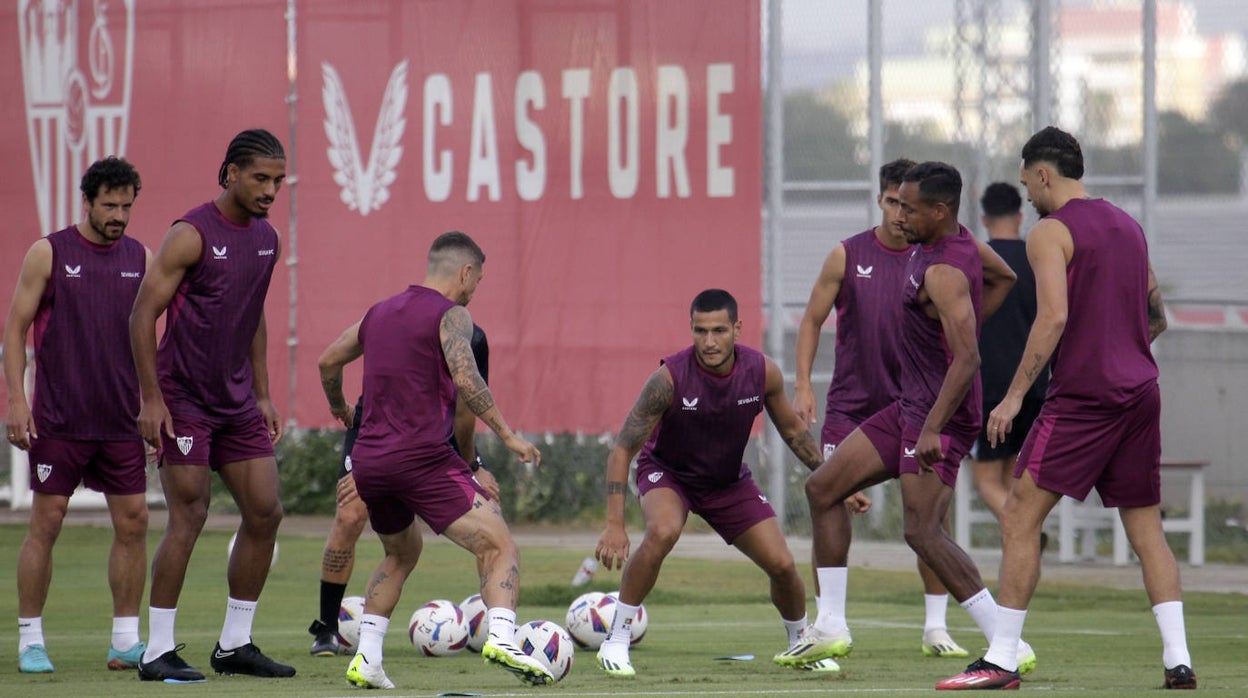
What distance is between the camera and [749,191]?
16.4 metres

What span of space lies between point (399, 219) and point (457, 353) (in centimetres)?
948

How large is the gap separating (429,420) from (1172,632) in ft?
10.6

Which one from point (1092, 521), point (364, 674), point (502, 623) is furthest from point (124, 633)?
point (1092, 521)

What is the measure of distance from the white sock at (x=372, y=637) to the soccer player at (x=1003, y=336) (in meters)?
5.13

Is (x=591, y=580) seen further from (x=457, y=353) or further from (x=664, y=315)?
(x=457, y=353)

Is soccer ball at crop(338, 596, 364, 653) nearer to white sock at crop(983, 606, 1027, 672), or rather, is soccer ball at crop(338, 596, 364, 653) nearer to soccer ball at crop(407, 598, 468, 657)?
soccer ball at crop(407, 598, 468, 657)

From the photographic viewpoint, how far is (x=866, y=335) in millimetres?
10281

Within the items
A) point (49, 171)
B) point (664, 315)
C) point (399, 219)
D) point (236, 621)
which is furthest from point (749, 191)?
point (236, 621)

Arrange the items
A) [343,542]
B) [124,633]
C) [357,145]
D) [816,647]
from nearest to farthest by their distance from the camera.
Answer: [816,647]
[124,633]
[343,542]
[357,145]

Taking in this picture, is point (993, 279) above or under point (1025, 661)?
above

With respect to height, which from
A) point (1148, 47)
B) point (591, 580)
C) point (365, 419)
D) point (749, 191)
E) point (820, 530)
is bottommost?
point (591, 580)

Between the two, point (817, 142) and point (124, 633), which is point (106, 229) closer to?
point (124, 633)

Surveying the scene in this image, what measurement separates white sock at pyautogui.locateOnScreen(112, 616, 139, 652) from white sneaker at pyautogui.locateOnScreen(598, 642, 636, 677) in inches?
88.7

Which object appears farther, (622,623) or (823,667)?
(622,623)
